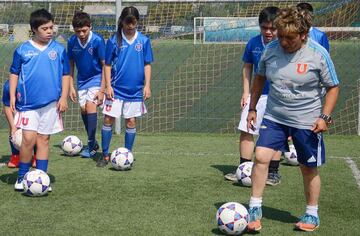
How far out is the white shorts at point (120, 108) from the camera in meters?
7.71

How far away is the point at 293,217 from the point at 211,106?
8.36 m

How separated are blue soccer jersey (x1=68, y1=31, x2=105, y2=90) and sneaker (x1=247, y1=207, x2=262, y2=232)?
364cm

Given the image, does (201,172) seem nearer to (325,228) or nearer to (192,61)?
(325,228)

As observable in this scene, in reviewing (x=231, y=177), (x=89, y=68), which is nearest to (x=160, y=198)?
(x=231, y=177)

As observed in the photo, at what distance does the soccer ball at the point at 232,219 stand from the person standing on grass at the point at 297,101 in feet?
0.29

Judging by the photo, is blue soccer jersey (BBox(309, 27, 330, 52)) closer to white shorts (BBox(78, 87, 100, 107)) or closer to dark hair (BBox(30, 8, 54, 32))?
dark hair (BBox(30, 8, 54, 32))

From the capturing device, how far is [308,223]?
5051mm

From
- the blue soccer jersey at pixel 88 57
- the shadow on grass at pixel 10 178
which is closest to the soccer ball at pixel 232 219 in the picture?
the shadow on grass at pixel 10 178

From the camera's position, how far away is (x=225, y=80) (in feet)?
56.2

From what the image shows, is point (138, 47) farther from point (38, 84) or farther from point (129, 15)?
point (38, 84)

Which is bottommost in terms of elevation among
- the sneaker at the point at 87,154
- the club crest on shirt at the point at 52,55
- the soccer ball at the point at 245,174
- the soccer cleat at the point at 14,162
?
the sneaker at the point at 87,154

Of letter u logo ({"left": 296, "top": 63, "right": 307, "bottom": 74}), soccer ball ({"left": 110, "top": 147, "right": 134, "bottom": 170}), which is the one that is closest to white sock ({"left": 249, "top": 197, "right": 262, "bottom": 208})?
letter u logo ({"left": 296, "top": 63, "right": 307, "bottom": 74})

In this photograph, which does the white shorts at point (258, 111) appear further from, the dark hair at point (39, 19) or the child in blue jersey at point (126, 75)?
the dark hair at point (39, 19)

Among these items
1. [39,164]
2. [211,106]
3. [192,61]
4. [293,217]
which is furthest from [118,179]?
[192,61]
